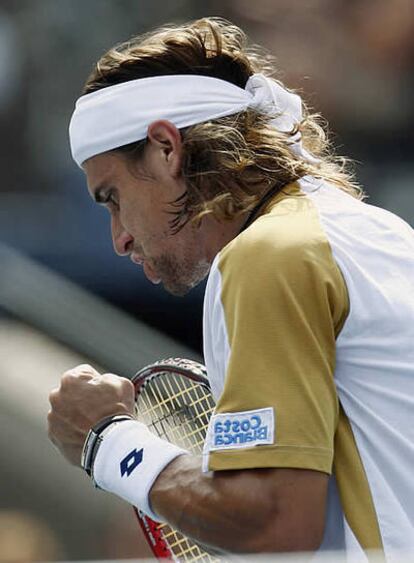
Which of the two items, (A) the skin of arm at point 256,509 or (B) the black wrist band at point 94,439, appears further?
(B) the black wrist band at point 94,439

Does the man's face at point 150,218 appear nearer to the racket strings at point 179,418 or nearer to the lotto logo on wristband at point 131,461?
the racket strings at point 179,418

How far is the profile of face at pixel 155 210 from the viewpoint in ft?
7.64

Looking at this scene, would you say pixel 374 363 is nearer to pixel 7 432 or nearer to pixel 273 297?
pixel 273 297

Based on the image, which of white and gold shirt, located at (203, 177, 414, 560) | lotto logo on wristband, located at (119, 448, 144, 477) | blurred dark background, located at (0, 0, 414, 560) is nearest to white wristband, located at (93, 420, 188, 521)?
lotto logo on wristband, located at (119, 448, 144, 477)

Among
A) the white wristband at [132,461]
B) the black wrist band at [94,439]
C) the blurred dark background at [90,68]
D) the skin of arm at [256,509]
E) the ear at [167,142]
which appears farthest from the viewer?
the blurred dark background at [90,68]

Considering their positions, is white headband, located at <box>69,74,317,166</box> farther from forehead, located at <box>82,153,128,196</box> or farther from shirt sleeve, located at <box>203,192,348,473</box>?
shirt sleeve, located at <box>203,192,348,473</box>

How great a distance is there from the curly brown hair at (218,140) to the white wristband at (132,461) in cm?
40

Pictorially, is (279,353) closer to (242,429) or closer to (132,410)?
(242,429)

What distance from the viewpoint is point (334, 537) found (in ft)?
6.58

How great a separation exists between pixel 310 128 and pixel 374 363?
0.74m

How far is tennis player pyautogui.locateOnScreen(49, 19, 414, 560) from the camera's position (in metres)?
1.92

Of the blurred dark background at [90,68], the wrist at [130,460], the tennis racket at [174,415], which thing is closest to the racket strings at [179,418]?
the tennis racket at [174,415]

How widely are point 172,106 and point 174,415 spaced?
626mm

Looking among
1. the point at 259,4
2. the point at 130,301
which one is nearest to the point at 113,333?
the point at 130,301
